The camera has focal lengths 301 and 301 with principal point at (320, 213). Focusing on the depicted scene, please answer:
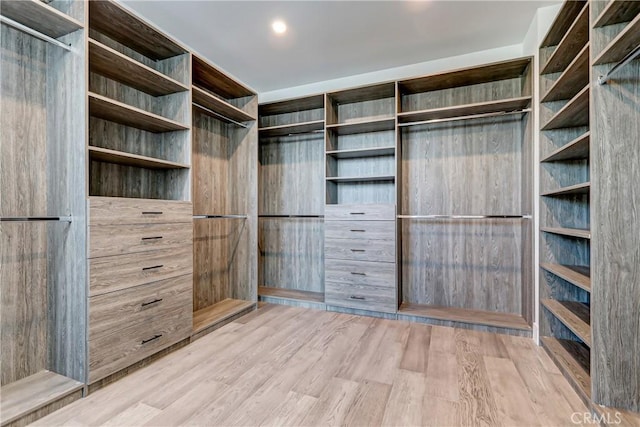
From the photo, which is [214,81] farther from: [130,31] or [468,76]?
[468,76]

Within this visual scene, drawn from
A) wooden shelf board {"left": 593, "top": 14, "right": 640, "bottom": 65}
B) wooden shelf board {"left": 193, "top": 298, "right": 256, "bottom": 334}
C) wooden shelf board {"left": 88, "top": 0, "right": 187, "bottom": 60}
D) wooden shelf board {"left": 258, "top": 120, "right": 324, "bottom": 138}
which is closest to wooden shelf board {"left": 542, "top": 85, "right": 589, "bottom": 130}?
wooden shelf board {"left": 593, "top": 14, "right": 640, "bottom": 65}

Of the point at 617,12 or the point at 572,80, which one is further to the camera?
the point at 572,80

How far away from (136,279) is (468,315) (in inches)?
108

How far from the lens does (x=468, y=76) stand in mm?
2752

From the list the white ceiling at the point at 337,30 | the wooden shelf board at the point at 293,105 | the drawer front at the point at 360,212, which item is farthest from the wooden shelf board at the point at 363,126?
the drawer front at the point at 360,212

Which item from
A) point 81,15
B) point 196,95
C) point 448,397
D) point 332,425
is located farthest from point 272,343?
point 81,15

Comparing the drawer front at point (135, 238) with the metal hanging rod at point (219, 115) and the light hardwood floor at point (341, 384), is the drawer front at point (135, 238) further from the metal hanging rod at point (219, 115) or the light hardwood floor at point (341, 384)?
the metal hanging rod at point (219, 115)

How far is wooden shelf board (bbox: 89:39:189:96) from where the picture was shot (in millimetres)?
1825

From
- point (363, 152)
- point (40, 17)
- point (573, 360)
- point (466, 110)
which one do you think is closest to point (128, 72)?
point (40, 17)

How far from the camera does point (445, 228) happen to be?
3.06 meters

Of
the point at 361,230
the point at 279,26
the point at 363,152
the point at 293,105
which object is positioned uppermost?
the point at 279,26

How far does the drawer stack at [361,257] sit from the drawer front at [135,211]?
141 cm

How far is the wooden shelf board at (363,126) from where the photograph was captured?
2985 mm

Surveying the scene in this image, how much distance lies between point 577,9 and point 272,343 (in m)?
3.03
